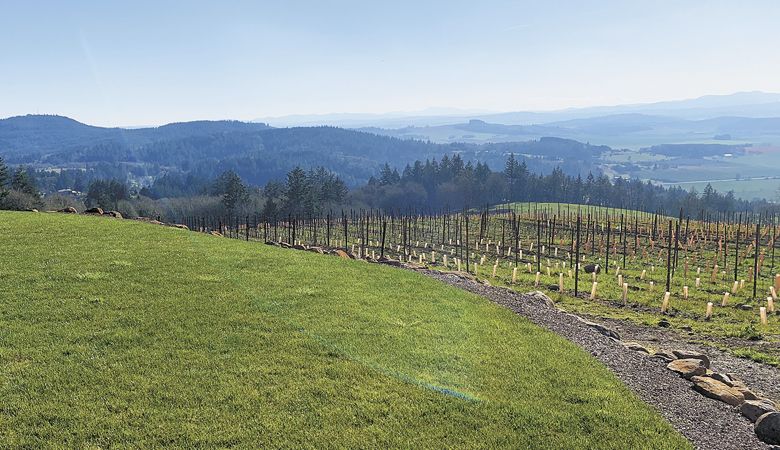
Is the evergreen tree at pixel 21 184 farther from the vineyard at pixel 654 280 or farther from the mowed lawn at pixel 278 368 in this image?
the mowed lawn at pixel 278 368

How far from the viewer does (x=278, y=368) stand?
9.13 metres

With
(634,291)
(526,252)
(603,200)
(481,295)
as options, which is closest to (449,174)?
(603,200)

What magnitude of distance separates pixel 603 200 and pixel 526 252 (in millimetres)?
108333

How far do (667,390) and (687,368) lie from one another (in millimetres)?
1648

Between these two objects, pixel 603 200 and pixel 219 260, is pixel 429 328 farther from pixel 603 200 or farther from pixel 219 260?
pixel 603 200

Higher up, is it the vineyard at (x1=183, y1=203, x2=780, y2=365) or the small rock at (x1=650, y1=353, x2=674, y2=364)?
the small rock at (x1=650, y1=353, x2=674, y2=364)

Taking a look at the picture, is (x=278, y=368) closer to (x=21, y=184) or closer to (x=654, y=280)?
(x=654, y=280)

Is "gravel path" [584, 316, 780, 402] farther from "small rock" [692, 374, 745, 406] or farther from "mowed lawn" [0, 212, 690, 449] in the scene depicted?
"mowed lawn" [0, 212, 690, 449]

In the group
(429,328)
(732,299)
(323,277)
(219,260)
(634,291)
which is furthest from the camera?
(634,291)

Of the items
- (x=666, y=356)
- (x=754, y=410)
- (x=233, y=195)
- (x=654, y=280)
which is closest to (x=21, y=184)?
(x=233, y=195)

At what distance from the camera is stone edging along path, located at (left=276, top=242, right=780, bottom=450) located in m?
8.16

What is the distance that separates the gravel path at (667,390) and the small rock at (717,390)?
0.17 metres

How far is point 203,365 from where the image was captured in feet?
30.0

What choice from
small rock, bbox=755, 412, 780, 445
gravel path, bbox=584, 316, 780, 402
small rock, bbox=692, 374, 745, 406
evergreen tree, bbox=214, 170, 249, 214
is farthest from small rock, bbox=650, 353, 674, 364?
evergreen tree, bbox=214, 170, 249, 214
